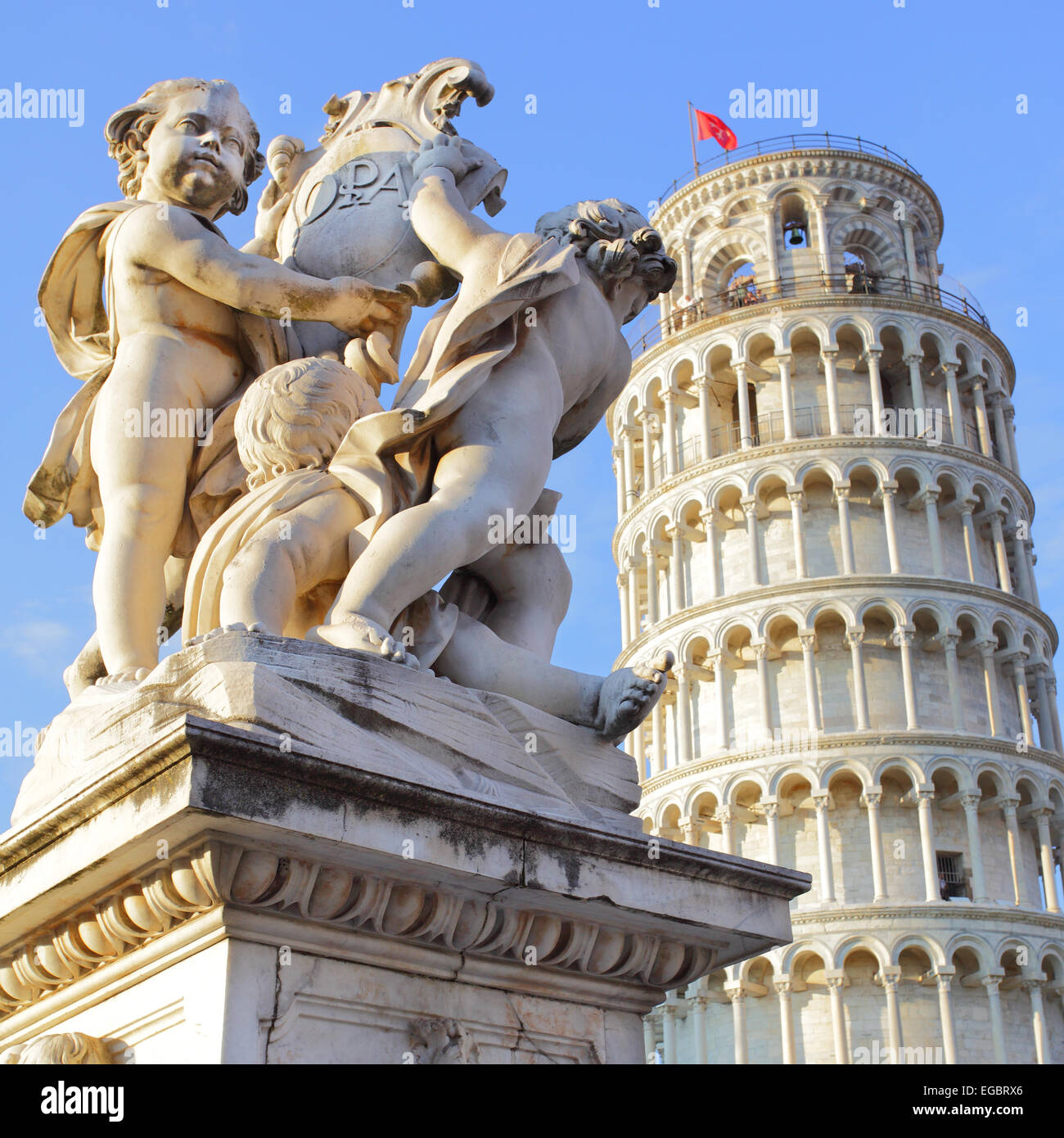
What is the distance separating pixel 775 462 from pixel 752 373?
3193mm

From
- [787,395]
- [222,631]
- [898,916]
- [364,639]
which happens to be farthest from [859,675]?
[222,631]

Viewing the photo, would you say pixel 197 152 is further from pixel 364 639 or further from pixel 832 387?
pixel 832 387

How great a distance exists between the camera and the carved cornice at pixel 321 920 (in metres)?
2.82

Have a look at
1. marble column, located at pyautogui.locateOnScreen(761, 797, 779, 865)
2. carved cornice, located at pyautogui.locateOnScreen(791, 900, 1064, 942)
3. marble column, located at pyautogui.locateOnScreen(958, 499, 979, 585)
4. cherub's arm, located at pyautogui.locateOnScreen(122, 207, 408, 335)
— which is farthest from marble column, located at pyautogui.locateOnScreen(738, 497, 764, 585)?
cherub's arm, located at pyautogui.locateOnScreen(122, 207, 408, 335)

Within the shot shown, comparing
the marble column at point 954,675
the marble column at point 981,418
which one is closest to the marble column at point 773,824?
the marble column at point 954,675

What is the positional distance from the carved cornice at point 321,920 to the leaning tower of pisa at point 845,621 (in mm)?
34682

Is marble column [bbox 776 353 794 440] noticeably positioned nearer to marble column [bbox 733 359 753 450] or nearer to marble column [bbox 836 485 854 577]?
marble column [bbox 733 359 753 450]

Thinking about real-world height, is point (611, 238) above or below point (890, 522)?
below

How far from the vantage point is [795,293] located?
45.3 metres

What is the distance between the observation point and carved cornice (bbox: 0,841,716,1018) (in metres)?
2.82

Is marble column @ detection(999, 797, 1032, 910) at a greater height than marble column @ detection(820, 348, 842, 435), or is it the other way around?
marble column @ detection(820, 348, 842, 435)

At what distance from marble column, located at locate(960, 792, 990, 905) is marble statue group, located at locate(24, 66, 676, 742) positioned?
120ft

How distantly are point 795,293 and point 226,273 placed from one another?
140 ft

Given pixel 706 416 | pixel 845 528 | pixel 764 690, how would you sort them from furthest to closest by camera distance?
pixel 706 416, pixel 845 528, pixel 764 690
